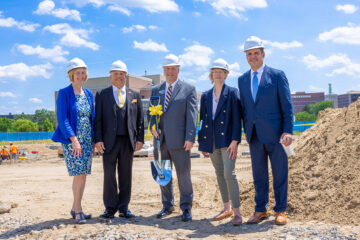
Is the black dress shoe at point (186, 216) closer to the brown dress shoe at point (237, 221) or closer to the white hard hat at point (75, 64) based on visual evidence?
the brown dress shoe at point (237, 221)

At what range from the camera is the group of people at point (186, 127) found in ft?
15.0

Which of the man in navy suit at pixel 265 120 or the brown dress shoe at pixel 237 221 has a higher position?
the man in navy suit at pixel 265 120

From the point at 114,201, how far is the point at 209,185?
4.40 m

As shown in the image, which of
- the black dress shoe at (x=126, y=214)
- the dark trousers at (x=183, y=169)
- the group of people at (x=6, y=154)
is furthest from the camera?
the group of people at (x=6, y=154)

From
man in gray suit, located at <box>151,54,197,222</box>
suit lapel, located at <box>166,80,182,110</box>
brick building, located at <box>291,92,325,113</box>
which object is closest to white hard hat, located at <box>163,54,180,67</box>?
man in gray suit, located at <box>151,54,197,222</box>

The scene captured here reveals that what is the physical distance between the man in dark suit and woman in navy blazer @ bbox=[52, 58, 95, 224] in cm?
18

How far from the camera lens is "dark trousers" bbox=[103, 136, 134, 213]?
5.12m

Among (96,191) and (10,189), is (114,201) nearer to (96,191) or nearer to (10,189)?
(96,191)

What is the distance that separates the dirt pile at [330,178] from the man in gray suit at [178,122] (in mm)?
1775

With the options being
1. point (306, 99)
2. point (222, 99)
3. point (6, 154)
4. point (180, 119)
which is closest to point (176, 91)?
point (180, 119)

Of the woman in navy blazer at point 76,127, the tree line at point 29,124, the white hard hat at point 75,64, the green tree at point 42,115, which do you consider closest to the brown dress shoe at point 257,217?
the woman in navy blazer at point 76,127

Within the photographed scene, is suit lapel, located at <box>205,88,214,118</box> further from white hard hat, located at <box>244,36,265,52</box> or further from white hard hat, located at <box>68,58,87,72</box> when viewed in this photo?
white hard hat, located at <box>68,58,87,72</box>

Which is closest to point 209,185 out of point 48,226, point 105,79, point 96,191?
point 96,191

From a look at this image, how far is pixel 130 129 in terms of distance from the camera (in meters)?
5.10
